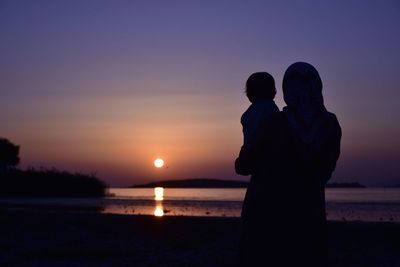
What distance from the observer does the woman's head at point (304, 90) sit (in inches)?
120

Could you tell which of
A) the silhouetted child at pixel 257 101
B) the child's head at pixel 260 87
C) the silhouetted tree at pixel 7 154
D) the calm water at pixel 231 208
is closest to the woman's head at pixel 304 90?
the silhouetted child at pixel 257 101

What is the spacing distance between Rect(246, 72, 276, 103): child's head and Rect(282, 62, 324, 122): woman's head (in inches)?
16.4

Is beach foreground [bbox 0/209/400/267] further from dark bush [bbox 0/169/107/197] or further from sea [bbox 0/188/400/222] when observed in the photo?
dark bush [bbox 0/169/107/197]

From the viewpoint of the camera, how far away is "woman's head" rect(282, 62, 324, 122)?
304 cm

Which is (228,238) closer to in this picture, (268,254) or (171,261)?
(171,261)

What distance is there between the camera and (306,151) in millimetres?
3055

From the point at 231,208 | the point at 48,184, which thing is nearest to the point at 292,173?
the point at 231,208

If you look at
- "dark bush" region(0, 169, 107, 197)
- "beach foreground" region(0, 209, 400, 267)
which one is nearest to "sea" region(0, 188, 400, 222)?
"beach foreground" region(0, 209, 400, 267)

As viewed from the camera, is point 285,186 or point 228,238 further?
point 228,238

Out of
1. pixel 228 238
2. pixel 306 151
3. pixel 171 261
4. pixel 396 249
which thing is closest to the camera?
pixel 306 151

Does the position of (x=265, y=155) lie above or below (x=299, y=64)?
below

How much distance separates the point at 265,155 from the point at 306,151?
0.73 feet

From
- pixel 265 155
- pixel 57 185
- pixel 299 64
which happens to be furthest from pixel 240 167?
pixel 57 185

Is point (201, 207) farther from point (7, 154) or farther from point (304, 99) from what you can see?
point (7, 154)
